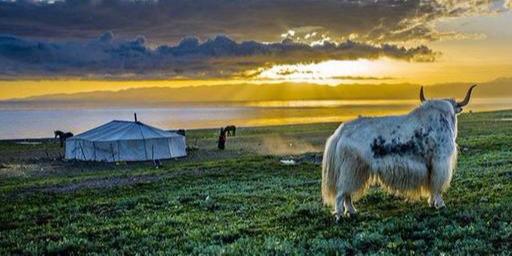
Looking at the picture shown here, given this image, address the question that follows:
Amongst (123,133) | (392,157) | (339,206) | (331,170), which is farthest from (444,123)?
(123,133)

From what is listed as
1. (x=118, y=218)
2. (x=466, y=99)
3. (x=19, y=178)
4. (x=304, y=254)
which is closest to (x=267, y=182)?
(x=118, y=218)

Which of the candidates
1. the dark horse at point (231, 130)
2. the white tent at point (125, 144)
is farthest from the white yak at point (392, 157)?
the dark horse at point (231, 130)

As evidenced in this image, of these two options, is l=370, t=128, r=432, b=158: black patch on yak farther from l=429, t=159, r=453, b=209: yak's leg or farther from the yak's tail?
the yak's tail

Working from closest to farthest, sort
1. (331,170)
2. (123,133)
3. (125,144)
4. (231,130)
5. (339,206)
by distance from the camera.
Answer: (339,206)
(331,170)
(125,144)
(123,133)
(231,130)

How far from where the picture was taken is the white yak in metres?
12.8

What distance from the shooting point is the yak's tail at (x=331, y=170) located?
1319 centimetres

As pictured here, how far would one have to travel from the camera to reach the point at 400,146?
12852 millimetres

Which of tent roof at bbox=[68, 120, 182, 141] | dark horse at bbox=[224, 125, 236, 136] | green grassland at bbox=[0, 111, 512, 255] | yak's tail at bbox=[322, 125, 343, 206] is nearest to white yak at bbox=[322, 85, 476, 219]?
yak's tail at bbox=[322, 125, 343, 206]

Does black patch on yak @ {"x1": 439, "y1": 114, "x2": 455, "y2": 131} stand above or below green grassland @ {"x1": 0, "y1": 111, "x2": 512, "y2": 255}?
above

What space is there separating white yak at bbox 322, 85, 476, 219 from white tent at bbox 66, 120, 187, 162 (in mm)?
39755

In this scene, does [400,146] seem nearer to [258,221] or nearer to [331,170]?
[331,170]

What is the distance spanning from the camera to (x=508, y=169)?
64.2 ft

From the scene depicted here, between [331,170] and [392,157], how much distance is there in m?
1.43

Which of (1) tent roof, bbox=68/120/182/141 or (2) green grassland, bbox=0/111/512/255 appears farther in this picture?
(1) tent roof, bbox=68/120/182/141
